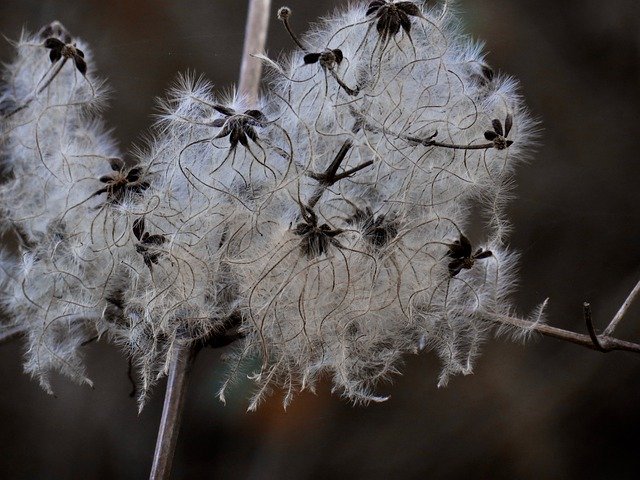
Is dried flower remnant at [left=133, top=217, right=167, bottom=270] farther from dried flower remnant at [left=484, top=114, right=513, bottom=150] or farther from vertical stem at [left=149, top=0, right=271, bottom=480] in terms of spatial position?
dried flower remnant at [left=484, top=114, right=513, bottom=150]

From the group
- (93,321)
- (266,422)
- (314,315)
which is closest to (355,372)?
(314,315)

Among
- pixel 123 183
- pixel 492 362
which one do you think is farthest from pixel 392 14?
pixel 492 362

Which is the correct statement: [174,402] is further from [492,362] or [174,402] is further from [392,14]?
[492,362]

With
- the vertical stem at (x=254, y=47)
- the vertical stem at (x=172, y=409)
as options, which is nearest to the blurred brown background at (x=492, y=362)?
the vertical stem at (x=254, y=47)

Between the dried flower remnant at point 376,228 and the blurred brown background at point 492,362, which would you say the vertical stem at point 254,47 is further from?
the blurred brown background at point 492,362

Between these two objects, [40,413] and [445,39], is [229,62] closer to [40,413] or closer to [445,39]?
[40,413]

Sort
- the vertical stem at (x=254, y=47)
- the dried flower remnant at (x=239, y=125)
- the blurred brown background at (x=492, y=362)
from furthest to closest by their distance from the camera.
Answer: the blurred brown background at (x=492, y=362) < the vertical stem at (x=254, y=47) < the dried flower remnant at (x=239, y=125)
